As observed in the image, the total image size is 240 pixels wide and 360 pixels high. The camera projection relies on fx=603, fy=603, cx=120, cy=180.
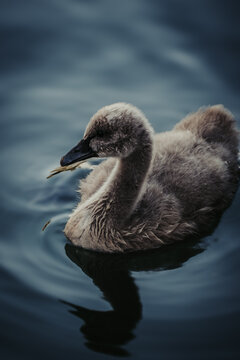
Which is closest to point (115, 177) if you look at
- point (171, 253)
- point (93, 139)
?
point (93, 139)

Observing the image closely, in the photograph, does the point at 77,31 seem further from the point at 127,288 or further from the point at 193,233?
the point at 127,288

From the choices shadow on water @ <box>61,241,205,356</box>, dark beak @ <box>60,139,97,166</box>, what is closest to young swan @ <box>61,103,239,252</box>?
dark beak @ <box>60,139,97,166</box>

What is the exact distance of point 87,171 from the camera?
6.91 metres

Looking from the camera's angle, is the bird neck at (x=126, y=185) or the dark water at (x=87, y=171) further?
the bird neck at (x=126, y=185)

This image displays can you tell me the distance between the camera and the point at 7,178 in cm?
658

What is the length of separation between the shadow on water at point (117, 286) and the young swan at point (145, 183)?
4.1 inches

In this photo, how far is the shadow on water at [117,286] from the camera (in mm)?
4836

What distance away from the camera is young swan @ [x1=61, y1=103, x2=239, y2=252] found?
5.36 meters

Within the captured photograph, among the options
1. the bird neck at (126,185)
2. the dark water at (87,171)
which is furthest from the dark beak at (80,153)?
the dark water at (87,171)

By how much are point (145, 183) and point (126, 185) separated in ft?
0.67

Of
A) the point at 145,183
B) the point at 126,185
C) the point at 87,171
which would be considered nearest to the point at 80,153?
the point at 126,185

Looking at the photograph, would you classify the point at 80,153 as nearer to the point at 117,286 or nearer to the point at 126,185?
the point at 126,185

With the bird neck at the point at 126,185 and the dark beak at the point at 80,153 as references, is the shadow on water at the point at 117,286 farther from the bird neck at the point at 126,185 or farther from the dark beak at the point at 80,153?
the dark beak at the point at 80,153

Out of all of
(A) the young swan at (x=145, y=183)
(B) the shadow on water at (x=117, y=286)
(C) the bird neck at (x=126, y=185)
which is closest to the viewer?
(B) the shadow on water at (x=117, y=286)
